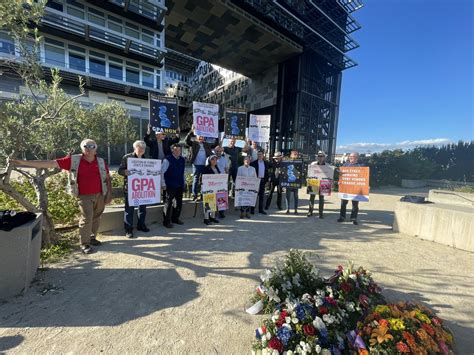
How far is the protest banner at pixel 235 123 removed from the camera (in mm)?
7602

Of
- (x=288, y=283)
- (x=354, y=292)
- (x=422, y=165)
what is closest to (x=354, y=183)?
(x=354, y=292)

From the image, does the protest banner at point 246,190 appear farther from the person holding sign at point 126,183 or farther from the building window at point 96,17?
the building window at point 96,17

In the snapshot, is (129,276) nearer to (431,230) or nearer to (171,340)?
(171,340)

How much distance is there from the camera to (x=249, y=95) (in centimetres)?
3319

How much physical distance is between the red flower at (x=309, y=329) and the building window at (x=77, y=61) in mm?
27740

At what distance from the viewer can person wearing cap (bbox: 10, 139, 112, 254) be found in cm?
385

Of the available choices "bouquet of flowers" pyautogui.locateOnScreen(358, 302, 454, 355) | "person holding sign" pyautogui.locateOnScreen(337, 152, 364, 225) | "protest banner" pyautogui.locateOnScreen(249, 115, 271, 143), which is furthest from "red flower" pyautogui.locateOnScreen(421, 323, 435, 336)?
"protest banner" pyautogui.locateOnScreen(249, 115, 271, 143)

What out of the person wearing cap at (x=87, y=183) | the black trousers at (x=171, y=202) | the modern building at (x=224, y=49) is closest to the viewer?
the person wearing cap at (x=87, y=183)

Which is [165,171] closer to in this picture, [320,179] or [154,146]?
[154,146]

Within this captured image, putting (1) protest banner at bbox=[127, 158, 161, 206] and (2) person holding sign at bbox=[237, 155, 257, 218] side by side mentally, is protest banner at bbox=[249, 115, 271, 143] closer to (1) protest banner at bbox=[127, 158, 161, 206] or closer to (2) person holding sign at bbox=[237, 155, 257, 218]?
(2) person holding sign at bbox=[237, 155, 257, 218]

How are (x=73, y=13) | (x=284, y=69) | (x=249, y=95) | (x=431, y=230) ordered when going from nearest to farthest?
(x=431, y=230) < (x=73, y=13) < (x=284, y=69) < (x=249, y=95)

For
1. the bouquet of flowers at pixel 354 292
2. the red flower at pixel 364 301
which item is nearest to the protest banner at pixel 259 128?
the bouquet of flowers at pixel 354 292

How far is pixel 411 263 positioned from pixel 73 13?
2943 centimetres

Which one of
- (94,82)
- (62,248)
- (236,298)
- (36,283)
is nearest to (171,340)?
(236,298)
